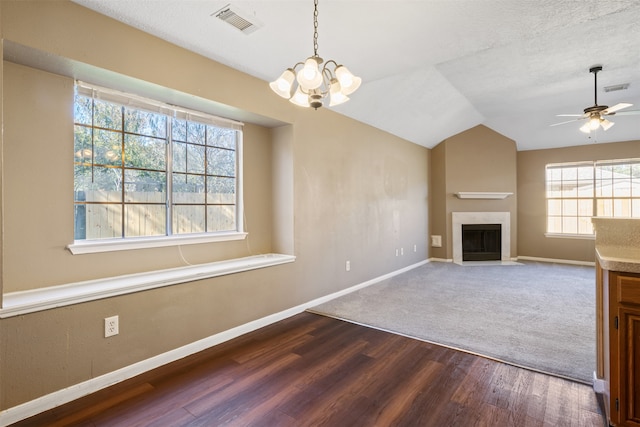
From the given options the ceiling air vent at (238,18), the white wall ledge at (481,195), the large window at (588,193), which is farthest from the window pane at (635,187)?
the ceiling air vent at (238,18)

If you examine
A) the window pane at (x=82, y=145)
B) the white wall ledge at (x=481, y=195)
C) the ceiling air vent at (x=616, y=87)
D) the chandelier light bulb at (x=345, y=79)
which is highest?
the ceiling air vent at (x=616, y=87)

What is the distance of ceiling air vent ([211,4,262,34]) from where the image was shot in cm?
225

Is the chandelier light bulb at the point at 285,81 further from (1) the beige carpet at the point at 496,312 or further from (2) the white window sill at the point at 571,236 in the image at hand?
(2) the white window sill at the point at 571,236

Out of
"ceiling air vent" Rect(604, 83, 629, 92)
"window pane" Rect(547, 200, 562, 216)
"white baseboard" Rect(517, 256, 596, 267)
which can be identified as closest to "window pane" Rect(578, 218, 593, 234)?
"window pane" Rect(547, 200, 562, 216)

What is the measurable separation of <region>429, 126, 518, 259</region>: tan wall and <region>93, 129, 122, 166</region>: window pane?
6.26 m

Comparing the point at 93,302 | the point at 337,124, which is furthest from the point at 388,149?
the point at 93,302

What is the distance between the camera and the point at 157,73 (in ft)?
8.31

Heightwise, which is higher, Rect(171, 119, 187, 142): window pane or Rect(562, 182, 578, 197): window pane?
Rect(171, 119, 187, 142): window pane

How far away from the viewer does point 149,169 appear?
2.88 metres

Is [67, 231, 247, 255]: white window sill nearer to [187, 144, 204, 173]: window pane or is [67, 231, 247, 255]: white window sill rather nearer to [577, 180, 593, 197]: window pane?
[187, 144, 204, 173]: window pane

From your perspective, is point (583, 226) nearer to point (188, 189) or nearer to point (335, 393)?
point (335, 393)

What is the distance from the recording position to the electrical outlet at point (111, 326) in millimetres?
2223

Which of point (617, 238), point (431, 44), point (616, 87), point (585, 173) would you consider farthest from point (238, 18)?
point (585, 173)

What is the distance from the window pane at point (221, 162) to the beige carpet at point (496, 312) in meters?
2.01
